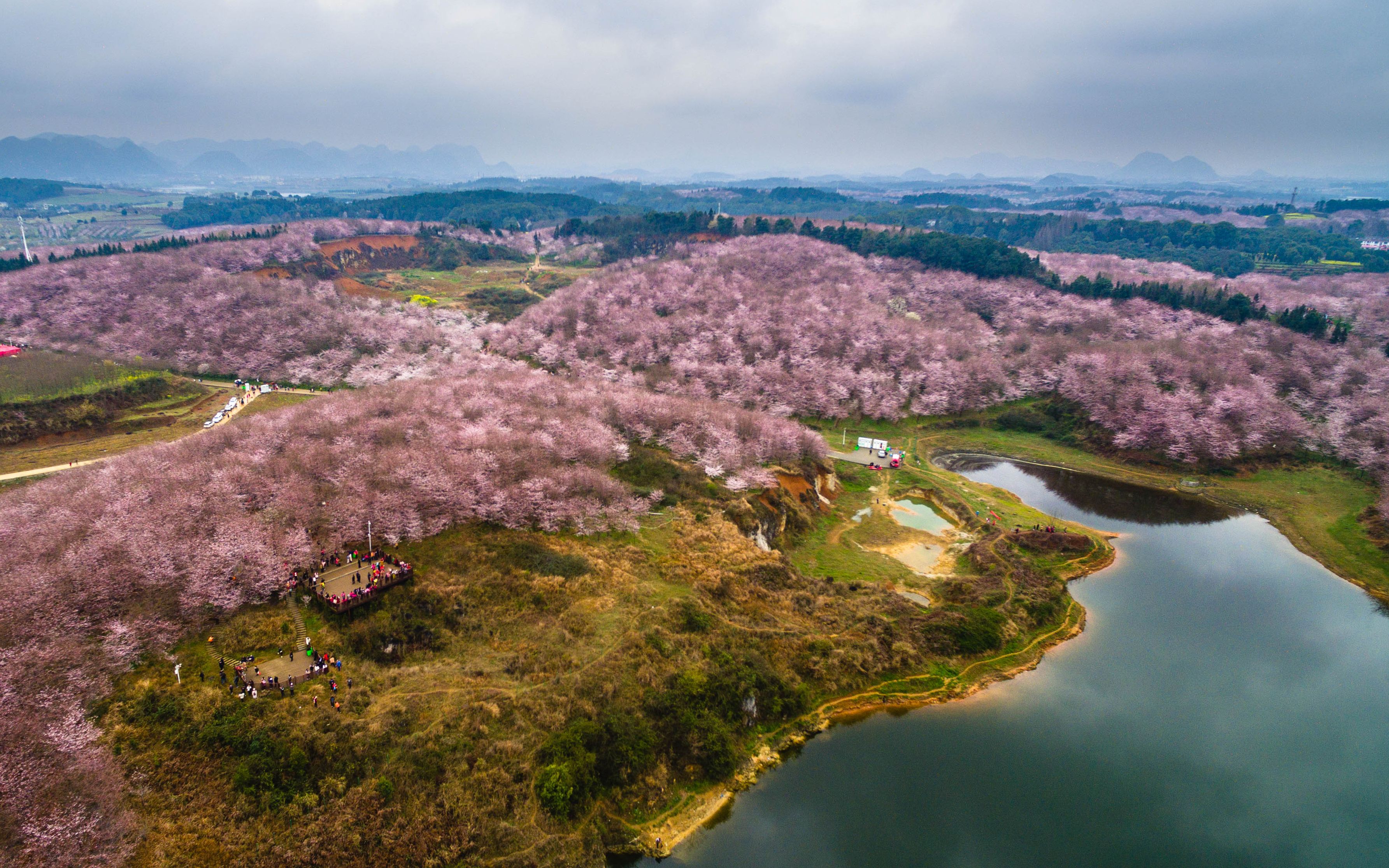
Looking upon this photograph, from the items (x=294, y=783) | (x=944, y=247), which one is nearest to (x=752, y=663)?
(x=294, y=783)

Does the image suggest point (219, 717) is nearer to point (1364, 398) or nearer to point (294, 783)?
point (294, 783)

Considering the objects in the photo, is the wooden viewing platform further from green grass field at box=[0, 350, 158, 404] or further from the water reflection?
the water reflection

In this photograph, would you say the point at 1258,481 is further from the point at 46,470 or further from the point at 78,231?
the point at 78,231

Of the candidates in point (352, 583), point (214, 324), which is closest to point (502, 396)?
point (352, 583)

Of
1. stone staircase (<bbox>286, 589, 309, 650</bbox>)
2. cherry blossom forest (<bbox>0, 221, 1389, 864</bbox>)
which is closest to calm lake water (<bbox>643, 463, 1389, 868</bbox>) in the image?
stone staircase (<bbox>286, 589, 309, 650</bbox>)

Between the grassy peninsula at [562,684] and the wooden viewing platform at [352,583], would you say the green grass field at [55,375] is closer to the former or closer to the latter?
the wooden viewing platform at [352,583]

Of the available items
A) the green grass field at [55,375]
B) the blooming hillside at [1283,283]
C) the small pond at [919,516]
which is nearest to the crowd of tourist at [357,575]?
the small pond at [919,516]
